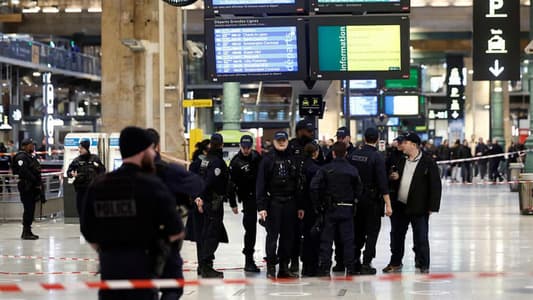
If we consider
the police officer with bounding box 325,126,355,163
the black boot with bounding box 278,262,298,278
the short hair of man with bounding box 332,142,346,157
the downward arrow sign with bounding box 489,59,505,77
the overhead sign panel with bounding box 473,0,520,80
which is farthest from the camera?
the downward arrow sign with bounding box 489,59,505,77

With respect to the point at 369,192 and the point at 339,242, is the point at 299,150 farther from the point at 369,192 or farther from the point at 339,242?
the point at 339,242

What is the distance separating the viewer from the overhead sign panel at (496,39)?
26.5 metres

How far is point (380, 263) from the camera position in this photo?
1605cm

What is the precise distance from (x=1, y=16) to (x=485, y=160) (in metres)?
20.3

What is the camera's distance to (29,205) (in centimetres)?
2130

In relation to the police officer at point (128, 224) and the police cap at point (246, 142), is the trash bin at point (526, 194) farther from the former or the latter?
the police officer at point (128, 224)

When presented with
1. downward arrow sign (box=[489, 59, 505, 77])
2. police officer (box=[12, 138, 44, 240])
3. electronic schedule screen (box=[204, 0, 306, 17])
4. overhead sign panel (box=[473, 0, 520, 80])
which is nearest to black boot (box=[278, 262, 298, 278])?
electronic schedule screen (box=[204, 0, 306, 17])

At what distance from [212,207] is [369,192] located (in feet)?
6.49

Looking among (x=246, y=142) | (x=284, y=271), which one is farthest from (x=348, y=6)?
(x=284, y=271)

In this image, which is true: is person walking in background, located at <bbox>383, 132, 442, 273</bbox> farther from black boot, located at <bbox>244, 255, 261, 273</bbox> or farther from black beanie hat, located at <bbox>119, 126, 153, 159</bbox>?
black beanie hat, located at <bbox>119, 126, 153, 159</bbox>

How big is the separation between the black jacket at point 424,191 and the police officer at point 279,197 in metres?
1.45

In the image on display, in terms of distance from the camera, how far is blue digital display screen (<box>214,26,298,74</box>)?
18.0 metres

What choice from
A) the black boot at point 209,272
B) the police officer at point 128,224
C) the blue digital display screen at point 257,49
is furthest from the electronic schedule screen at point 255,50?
the police officer at point 128,224

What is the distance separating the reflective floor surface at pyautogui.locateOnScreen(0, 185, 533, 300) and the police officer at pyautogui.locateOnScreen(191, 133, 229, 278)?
428 millimetres
